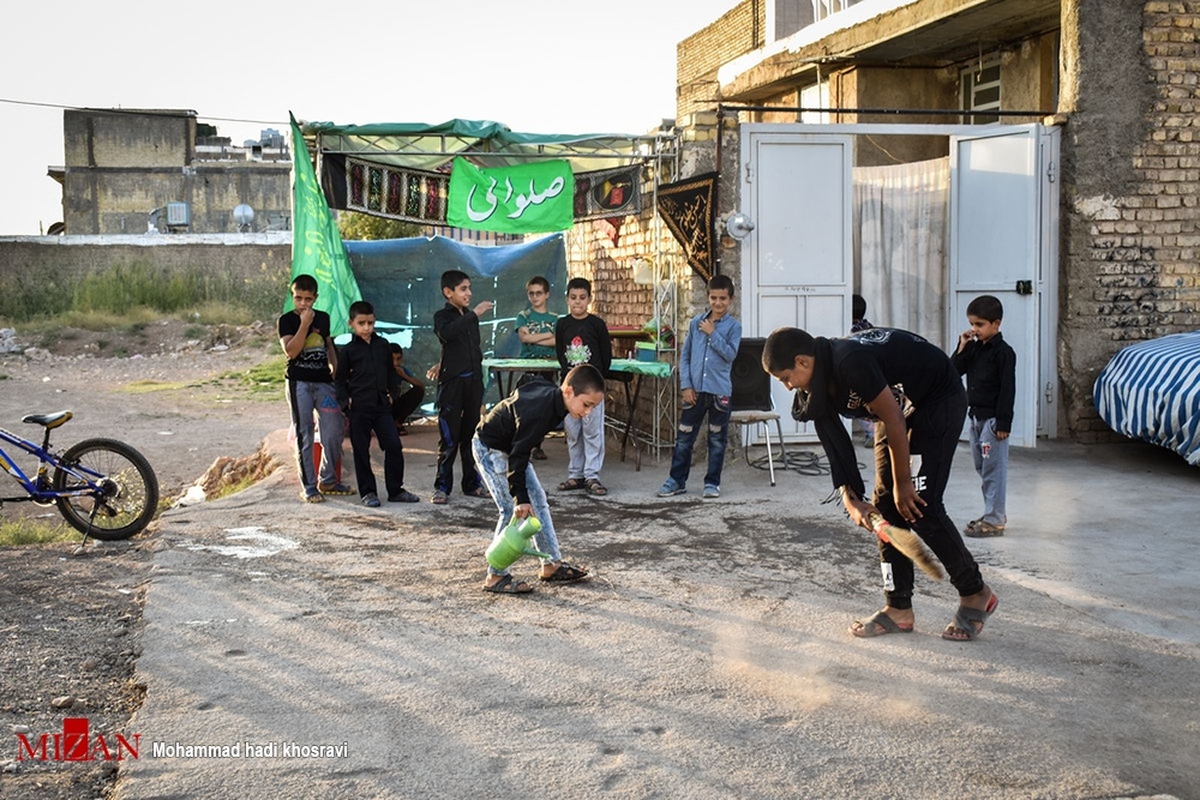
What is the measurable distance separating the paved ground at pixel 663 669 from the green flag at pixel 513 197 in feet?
11.7

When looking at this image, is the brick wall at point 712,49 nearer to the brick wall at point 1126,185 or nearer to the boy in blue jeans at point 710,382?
the brick wall at point 1126,185

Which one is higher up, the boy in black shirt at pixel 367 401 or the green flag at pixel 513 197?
the green flag at pixel 513 197

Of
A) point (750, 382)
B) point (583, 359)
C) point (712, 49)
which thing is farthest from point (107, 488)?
point (712, 49)

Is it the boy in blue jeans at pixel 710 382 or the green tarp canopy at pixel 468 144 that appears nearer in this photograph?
the boy in blue jeans at pixel 710 382

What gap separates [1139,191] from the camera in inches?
452

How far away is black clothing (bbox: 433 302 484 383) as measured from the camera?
31.4 ft

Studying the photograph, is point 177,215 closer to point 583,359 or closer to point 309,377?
point 309,377

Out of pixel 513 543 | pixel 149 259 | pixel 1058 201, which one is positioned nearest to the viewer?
pixel 513 543

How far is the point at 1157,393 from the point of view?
1027 cm

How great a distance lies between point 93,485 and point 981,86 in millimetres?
11108

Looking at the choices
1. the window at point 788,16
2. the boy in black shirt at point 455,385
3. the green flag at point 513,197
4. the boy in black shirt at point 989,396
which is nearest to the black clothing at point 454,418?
the boy in black shirt at point 455,385

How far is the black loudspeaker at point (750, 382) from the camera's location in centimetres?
1044

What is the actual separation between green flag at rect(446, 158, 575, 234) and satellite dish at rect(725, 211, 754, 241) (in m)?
1.50

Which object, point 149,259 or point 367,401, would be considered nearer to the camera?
point 367,401
